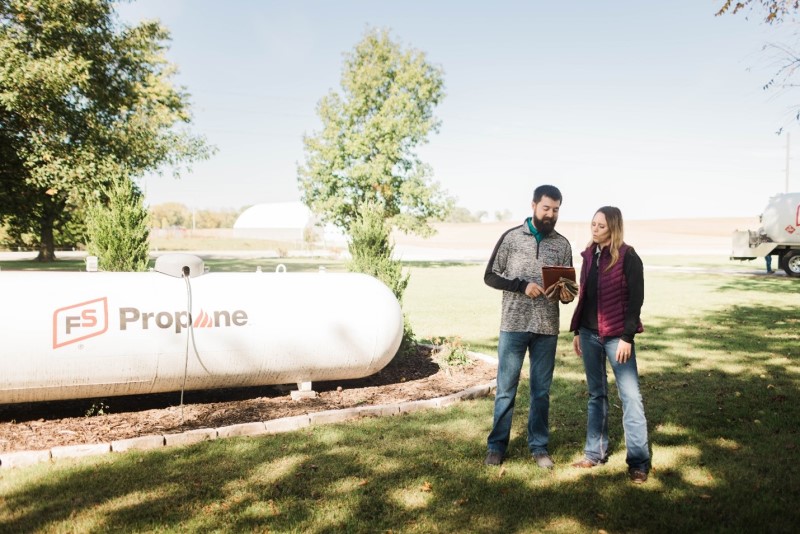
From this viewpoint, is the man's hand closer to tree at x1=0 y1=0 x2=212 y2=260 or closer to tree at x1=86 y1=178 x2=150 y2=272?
tree at x1=86 y1=178 x2=150 y2=272

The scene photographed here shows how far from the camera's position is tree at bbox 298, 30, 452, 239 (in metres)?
36.0

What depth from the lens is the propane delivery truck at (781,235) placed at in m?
27.2

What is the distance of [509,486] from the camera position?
15.3ft

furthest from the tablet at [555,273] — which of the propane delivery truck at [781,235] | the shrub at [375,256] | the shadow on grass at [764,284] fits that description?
the propane delivery truck at [781,235]

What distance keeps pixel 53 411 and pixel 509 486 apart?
5.12 m

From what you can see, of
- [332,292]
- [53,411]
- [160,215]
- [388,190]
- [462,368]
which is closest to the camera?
[53,411]

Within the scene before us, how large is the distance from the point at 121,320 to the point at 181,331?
0.59 m

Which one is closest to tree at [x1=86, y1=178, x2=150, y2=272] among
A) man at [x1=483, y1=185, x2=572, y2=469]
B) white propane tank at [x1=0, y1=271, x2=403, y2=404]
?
white propane tank at [x1=0, y1=271, x2=403, y2=404]

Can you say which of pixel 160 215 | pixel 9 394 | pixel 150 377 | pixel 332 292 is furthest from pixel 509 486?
pixel 160 215

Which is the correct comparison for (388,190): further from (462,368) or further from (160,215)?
(160,215)

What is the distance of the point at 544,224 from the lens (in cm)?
493

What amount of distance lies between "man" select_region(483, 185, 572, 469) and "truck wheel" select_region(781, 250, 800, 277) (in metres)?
27.5

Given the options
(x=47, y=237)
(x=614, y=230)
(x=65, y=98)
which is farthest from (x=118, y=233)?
(x=47, y=237)

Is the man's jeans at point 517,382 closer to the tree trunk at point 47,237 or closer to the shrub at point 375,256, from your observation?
the shrub at point 375,256
